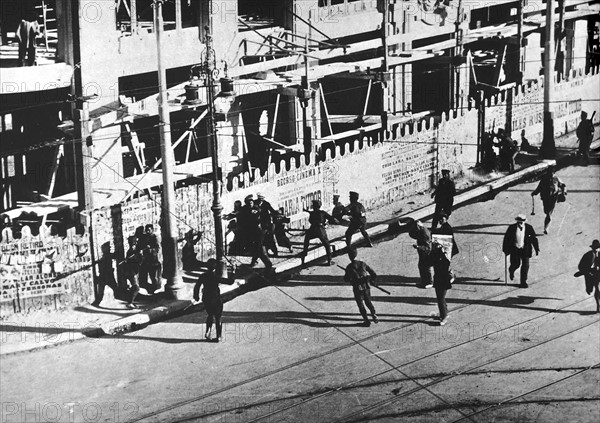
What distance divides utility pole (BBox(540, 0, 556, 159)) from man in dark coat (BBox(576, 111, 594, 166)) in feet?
2.23

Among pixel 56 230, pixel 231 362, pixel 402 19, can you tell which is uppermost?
pixel 402 19

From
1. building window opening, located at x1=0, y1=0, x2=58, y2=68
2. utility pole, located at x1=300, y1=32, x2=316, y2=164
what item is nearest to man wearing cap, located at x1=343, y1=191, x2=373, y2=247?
utility pole, located at x1=300, y1=32, x2=316, y2=164

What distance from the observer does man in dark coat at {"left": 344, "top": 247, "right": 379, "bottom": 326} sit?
17.8 meters

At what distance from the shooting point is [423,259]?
1923 centimetres

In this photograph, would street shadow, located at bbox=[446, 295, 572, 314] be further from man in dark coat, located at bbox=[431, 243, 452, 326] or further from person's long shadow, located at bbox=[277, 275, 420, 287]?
person's long shadow, located at bbox=[277, 275, 420, 287]

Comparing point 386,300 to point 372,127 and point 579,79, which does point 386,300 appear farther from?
point 579,79

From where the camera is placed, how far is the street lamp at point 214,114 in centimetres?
1830

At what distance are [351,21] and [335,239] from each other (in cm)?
556

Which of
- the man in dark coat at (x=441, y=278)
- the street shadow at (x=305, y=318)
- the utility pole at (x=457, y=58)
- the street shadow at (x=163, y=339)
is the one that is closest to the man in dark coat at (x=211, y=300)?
the street shadow at (x=163, y=339)

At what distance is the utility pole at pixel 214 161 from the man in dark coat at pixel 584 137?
1078cm

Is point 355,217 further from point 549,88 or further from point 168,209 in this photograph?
point 549,88

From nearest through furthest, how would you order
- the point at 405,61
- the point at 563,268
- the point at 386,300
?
1. the point at 386,300
2. the point at 563,268
3. the point at 405,61

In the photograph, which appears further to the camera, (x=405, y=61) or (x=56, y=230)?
(x=405, y=61)

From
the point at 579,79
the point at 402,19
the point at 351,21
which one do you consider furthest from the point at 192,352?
the point at 579,79
